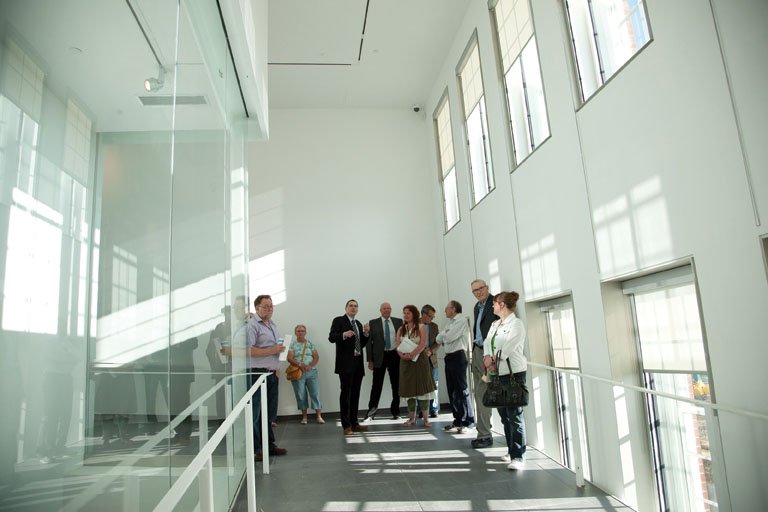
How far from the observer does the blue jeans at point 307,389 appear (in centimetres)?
952

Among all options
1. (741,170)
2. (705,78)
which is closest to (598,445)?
(741,170)

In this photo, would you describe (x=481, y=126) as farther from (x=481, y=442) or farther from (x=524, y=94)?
(x=481, y=442)

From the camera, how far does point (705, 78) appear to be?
3.14 metres

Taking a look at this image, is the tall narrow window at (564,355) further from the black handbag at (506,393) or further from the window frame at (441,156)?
the window frame at (441,156)

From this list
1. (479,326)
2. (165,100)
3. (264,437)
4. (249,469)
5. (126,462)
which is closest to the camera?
(126,462)

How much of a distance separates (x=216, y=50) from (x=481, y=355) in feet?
14.7

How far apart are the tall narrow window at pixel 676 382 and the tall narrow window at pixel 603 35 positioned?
1788mm

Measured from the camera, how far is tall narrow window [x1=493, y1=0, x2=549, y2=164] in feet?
19.7

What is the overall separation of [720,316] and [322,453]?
15.0ft

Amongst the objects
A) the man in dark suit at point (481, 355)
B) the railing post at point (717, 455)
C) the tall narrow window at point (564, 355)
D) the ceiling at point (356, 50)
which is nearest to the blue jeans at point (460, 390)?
the man in dark suit at point (481, 355)

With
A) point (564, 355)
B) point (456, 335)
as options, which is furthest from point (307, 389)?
point (564, 355)

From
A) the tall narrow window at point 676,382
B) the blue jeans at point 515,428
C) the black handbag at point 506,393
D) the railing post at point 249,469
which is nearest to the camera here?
the railing post at point 249,469

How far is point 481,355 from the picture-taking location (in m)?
6.57

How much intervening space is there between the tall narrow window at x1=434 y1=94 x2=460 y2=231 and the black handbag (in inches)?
192
